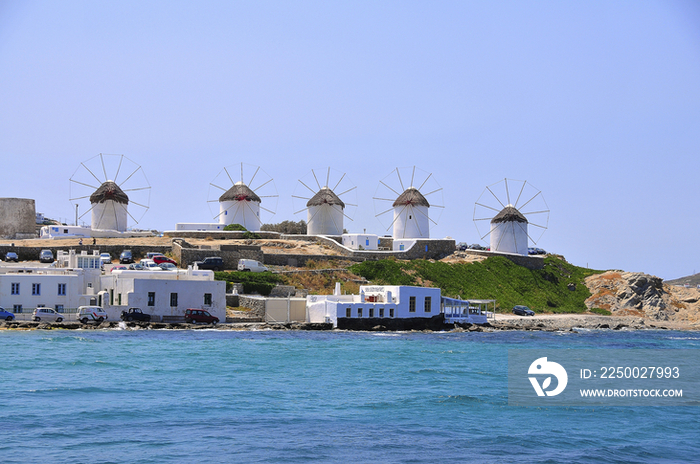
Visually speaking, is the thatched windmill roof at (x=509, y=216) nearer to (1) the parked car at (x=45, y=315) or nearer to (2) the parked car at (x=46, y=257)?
(2) the parked car at (x=46, y=257)

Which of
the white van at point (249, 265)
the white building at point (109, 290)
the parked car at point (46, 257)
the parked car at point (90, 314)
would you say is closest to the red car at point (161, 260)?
the white van at point (249, 265)

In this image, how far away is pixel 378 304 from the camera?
152ft

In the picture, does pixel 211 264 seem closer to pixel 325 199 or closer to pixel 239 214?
pixel 239 214

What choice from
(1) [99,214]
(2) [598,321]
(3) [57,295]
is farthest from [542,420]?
(1) [99,214]

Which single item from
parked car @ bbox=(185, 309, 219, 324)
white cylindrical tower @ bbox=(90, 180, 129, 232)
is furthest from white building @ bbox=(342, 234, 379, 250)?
parked car @ bbox=(185, 309, 219, 324)

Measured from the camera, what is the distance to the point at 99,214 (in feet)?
241

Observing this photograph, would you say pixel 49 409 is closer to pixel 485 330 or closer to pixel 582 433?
pixel 582 433

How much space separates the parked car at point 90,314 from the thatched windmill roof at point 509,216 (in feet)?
155

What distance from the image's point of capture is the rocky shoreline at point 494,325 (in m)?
39.9

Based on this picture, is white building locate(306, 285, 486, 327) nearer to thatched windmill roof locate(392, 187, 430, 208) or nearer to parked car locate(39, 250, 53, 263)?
parked car locate(39, 250, 53, 263)

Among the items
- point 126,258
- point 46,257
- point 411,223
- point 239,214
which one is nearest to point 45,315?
point 46,257

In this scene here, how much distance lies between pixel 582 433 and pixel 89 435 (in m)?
13.1

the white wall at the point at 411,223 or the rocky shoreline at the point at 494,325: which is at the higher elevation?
the white wall at the point at 411,223

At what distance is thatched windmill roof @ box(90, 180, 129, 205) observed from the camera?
73438 millimetres
